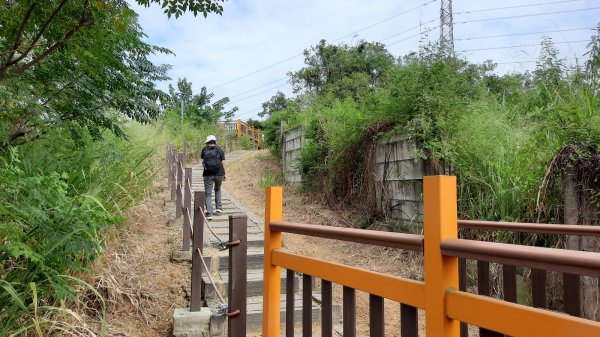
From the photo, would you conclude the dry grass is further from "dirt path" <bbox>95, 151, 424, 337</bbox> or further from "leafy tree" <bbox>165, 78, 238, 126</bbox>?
"leafy tree" <bbox>165, 78, 238, 126</bbox>

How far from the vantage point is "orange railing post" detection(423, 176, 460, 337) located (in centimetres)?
97

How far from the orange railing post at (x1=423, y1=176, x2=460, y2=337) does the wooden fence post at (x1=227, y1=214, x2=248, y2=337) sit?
1417 mm

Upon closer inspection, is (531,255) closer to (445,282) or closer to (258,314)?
(445,282)

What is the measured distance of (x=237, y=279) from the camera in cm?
226

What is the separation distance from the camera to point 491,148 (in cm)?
454

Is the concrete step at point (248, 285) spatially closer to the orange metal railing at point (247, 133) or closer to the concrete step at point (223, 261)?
the concrete step at point (223, 261)

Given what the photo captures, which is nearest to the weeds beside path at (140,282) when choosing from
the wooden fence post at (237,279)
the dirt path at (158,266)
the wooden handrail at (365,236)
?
the dirt path at (158,266)

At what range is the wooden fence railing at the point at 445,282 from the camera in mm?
777

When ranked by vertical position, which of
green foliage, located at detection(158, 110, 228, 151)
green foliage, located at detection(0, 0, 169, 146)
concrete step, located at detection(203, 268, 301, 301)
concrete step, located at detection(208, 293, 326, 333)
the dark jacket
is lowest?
concrete step, located at detection(208, 293, 326, 333)

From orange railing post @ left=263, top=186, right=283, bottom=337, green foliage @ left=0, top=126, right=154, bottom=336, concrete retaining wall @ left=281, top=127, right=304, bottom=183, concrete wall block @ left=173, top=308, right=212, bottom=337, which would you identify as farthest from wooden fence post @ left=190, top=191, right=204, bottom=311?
concrete retaining wall @ left=281, top=127, right=304, bottom=183

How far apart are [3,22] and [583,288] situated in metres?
4.02

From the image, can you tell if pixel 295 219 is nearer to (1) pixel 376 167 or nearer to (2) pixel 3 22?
(1) pixel 376 167

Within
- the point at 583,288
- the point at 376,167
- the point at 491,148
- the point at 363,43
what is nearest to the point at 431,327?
the point at 583,288

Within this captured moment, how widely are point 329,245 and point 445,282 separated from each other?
17.7 feet
